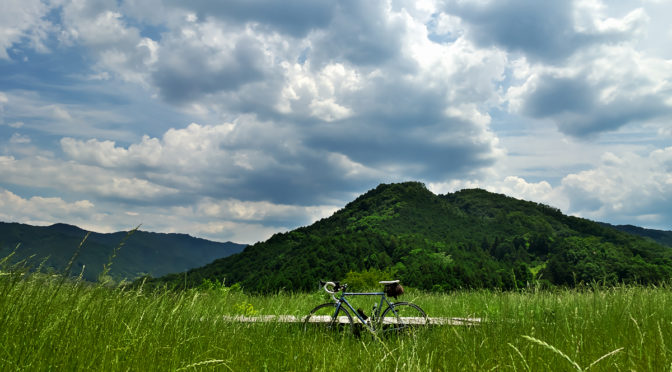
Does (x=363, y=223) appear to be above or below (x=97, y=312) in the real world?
above

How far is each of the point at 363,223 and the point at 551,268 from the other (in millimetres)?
38494

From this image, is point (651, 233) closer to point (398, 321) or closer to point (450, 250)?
point (450, 250)

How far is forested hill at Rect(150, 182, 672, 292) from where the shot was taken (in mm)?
41812

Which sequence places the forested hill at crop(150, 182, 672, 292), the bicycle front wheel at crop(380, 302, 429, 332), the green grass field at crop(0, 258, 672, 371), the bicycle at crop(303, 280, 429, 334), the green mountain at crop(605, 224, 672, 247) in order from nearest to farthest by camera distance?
the green grass field at crop(0, 258, 672, 371)
the bicycle front wheel at crop(380, 302, 429, 332)
the bicycle at crop(303, 280, 429, 334)
the forested hill at crop(150, 182, 672, 292)
the green mountain at crop(605, 224, 672, 247)

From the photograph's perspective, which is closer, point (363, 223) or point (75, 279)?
point (75, 279)

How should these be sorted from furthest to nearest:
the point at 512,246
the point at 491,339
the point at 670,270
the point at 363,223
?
the point at 363,223
the point at 512,246
the point at 670,270
the point at 491,339

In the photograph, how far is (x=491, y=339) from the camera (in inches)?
161

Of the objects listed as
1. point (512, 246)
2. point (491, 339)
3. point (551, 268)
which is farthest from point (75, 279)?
point (512, 246)

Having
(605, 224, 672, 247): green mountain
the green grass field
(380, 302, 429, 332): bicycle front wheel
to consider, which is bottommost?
(380, 302, 429, 332): bicycle front wheel

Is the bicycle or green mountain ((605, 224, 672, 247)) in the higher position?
green mountain ((605, 224, 672, 247))

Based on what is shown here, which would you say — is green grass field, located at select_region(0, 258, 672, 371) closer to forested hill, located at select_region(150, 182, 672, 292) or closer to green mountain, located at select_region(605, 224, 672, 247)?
forested hill, located at select_region(150, 182, 672, 292)

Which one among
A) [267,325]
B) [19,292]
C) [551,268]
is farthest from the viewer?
[551,268]

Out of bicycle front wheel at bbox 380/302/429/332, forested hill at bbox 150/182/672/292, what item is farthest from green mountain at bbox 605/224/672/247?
bicycle front wheel at bbox 380/302/429/332

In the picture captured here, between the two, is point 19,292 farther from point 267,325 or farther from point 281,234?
point 281,234
